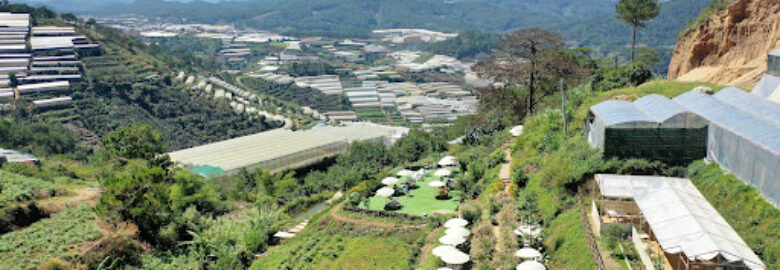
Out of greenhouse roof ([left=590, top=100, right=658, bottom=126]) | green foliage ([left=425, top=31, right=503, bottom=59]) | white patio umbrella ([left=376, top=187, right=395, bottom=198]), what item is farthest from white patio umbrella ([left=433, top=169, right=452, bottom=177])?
green foliage ([left=425, top=31, right=503, bottom=59])

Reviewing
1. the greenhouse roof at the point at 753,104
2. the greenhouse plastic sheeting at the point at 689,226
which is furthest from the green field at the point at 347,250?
the greenhouse roof at the point at 753,104

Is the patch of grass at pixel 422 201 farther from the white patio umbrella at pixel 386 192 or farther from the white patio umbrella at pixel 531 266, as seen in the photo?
the white patio umbrella at pixel 531 266

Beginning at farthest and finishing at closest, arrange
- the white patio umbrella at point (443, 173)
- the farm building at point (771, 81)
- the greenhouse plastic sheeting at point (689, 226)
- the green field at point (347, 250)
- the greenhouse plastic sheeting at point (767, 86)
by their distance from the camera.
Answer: the white patio umbrella at point (443, 173) < the green field at point (347, 250) < the greenhouse plastic sheeting at point (767, 86) < the farm building at point (771, 81) < the greenhouse plastic sheeting at point (689, 226)

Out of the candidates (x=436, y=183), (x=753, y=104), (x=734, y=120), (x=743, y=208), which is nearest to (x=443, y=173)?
(x=436, y=183)

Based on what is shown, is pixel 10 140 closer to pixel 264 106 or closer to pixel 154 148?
pixel 154 148

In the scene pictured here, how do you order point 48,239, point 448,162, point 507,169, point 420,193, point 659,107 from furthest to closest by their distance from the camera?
1. point 448,162
2. point 420,193
3. point 507,169
4. point 48,239
5. point 659,107

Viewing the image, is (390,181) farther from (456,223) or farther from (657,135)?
(657,135)

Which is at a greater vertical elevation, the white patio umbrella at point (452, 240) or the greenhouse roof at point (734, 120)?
the greenhouse roof at point (734, 120)
